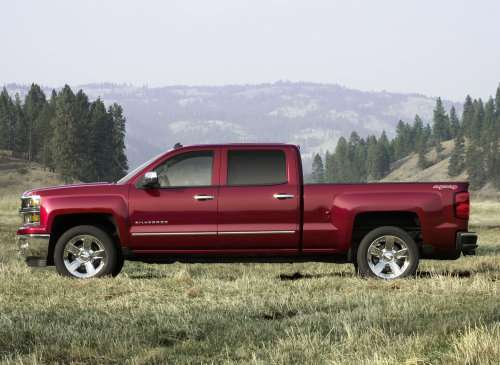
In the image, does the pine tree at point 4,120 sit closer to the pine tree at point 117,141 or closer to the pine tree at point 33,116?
the pine tree at point 33,116

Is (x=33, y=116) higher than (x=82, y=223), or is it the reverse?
(x=33, y=116)

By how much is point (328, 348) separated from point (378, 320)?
4.04ft

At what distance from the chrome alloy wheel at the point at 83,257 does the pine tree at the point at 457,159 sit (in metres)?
175

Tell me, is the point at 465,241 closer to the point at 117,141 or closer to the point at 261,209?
the point at 261,209

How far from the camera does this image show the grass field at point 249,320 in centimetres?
604

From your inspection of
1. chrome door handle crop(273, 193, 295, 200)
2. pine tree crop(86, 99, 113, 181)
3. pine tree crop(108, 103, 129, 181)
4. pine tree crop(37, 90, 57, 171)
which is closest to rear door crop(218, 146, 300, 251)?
chrome door handle crop(273, 193, 295, 200)

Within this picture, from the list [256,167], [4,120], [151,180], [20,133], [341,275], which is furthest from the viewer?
[4,120]

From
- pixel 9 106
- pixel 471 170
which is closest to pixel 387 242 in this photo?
pixel 9 106

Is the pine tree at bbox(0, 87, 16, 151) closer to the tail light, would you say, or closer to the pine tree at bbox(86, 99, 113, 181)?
the pine tree at bbox(86, 99, 113, 181)

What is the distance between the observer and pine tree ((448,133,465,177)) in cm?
18036

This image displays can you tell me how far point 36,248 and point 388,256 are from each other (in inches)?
194

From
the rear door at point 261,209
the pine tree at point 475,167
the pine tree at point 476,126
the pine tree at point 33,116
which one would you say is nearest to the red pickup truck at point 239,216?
the rear door at point 261,209

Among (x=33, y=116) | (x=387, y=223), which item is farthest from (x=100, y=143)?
(x=387, y=223)

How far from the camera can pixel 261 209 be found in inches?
436
